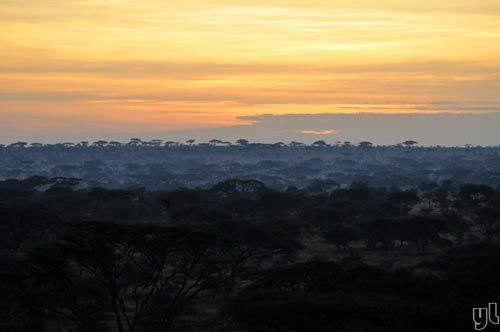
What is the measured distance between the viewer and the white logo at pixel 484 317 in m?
23.6

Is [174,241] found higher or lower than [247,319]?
higher

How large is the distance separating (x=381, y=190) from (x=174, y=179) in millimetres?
62571

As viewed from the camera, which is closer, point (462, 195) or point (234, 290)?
point (234, 290)

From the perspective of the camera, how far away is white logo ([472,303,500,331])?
77.5 ft

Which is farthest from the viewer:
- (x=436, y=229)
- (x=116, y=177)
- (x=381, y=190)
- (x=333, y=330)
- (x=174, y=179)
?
(x=116, y=177)

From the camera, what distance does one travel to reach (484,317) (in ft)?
79.9

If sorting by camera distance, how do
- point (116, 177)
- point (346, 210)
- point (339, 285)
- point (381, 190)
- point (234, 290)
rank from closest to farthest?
point (339, 285) < point (234, 290) < point (346, 210) < point (381, 190) < point (116, 177)

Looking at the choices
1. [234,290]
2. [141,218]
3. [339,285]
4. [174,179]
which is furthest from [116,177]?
[339,285]

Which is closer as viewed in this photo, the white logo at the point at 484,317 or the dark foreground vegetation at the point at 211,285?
the white logo at the point at 484,317

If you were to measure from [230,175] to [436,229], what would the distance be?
122m

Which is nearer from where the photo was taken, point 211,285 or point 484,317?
point 484,317

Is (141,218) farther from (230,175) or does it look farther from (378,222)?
(230,175)

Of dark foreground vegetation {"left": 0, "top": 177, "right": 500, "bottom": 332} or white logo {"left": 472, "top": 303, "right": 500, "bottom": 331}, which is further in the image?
dark foreground vegetation {"left": 0, "top": 177, "right": 500, "bottom": 332}

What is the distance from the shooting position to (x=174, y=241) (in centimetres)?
2711
